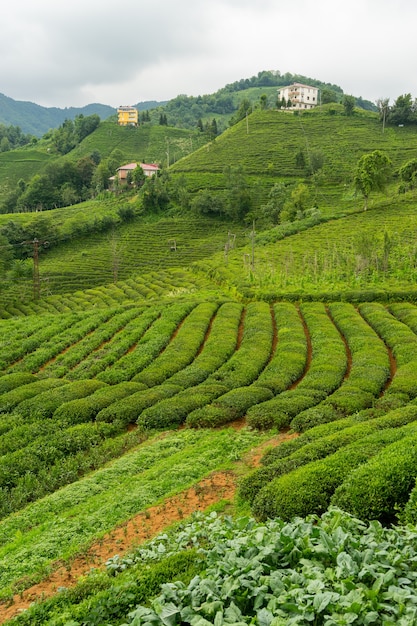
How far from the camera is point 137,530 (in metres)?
10.8

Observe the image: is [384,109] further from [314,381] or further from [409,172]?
[314,381]

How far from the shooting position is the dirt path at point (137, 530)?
8852 mm

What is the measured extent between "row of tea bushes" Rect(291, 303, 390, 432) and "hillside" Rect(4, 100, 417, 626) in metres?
0.10

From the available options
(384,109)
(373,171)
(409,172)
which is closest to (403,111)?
(384,109)

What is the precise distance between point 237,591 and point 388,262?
43.0 metres

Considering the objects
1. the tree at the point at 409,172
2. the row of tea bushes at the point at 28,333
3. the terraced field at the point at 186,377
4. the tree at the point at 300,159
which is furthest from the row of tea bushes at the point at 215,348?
the tree at the point at 300,159

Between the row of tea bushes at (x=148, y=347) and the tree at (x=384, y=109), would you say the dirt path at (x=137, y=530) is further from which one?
the tree at (x=384, y=109)

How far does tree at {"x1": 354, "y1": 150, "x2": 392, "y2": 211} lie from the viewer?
67.8 meters

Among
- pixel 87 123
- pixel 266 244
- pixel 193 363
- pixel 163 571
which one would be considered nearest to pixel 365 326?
pixel 193 363

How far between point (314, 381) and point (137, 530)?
1163 centimetres

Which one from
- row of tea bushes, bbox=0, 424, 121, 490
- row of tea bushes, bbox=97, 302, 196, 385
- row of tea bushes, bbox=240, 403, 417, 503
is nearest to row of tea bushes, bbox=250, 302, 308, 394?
row of tea bushes, bbox=240, 403, 417, 503

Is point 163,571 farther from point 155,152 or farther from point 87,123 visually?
point 87,123

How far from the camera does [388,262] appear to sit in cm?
4397

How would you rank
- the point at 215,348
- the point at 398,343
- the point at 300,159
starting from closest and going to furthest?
the point at 398,343
the point at 215,348
the point at 300,159
